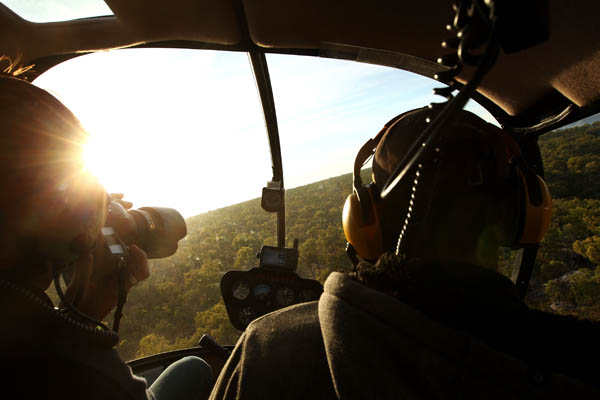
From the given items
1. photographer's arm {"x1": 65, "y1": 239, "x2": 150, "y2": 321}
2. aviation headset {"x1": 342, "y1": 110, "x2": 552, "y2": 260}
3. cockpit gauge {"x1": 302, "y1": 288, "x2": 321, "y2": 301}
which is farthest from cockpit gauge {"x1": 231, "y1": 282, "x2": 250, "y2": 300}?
aviation headset {"x1": 342, "y1": 110, "x2": 552, "y2": 260}

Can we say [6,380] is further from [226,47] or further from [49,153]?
[226,47]

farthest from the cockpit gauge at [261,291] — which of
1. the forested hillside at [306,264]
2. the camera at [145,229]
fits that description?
the forested hillside at [306,264]

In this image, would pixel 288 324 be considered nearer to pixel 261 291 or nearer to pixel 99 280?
pixel 99 280

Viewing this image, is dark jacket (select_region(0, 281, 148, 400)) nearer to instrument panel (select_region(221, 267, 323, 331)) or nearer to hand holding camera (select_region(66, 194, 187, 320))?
hand holding camera (select_region(66, 194, 187, 320))

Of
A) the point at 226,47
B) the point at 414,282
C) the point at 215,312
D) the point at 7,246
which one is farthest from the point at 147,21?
the point at 215,312

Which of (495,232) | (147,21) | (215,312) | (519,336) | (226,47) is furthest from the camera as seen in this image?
(215,312)

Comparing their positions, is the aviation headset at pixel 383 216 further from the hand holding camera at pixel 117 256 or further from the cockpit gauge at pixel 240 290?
the cockpit gauge at pixel 240 290
